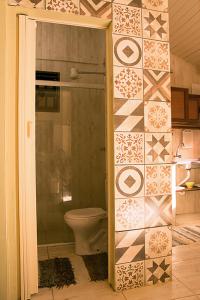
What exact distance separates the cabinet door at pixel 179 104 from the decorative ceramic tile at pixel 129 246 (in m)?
2.11

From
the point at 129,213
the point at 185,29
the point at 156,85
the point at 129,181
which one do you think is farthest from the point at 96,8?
the point at 185,29

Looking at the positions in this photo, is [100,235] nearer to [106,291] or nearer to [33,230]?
[106,291]

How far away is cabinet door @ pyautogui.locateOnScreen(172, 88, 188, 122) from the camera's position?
134 inches

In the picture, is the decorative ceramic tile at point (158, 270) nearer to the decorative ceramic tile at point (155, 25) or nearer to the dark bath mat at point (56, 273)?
the dark bath mat at point (56, 273)

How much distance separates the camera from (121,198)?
1700 millimetres

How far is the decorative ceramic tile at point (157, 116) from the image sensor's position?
1771 millimetres

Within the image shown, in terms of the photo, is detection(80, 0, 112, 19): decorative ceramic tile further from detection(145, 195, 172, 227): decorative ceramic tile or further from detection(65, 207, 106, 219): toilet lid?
detection(65, 207, 106, 219): toilet lid

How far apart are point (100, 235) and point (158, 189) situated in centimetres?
97

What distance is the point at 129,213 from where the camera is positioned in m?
1.72

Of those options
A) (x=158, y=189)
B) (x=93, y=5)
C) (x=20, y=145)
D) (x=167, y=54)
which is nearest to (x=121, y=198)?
(x=158, y=189)

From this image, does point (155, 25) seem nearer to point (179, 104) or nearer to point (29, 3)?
point (29, 3)

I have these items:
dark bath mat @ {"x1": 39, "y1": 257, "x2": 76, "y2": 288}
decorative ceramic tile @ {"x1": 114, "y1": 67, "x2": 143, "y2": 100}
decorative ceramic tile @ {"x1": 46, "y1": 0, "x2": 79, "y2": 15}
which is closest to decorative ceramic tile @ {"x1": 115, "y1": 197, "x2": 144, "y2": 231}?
dark bath mat @ {"x1": 39, "y1": 257, "x2": 76, "y2": 288}

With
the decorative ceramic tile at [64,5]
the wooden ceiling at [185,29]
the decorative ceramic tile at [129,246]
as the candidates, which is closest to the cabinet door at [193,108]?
the wooden ceiling at [185,29]

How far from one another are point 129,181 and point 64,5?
1.28 meters
